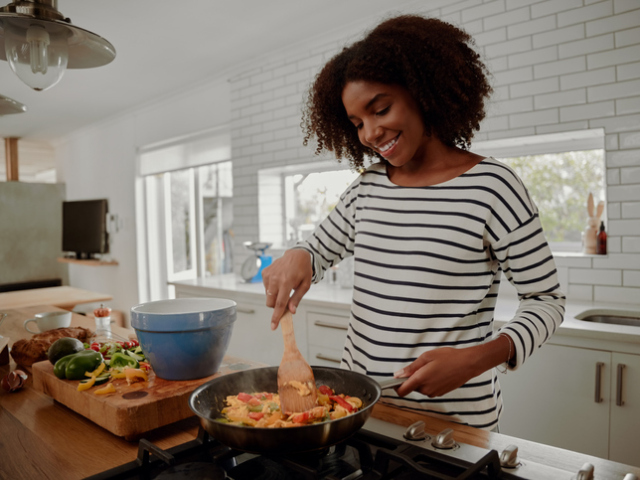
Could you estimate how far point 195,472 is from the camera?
0.69 m

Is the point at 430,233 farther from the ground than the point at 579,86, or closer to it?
closer to it

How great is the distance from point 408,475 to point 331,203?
119 inches

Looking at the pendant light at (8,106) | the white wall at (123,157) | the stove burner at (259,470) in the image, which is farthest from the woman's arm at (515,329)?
the white wall at (123,157)

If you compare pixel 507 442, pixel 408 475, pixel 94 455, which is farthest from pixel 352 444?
pixel 94 455

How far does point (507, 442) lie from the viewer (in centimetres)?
82

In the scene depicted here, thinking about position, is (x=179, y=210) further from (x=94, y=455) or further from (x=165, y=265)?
(x=94, y=455)

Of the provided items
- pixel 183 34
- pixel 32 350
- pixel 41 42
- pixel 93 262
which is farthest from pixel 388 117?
pixel 93 262

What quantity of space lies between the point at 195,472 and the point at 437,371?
0.40 metres

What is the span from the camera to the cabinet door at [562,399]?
1714 millimetres

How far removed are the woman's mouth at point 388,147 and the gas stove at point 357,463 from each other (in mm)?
584

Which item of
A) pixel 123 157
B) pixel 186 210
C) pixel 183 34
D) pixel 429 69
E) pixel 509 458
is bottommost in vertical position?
pixel 509 458

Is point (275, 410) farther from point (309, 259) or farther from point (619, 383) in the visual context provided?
point (619, 383)

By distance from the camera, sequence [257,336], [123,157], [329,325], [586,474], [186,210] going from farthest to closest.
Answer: [123,157], [186,210], [257,336], [329,325], [586,474]

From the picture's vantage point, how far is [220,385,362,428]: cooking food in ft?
2.47
